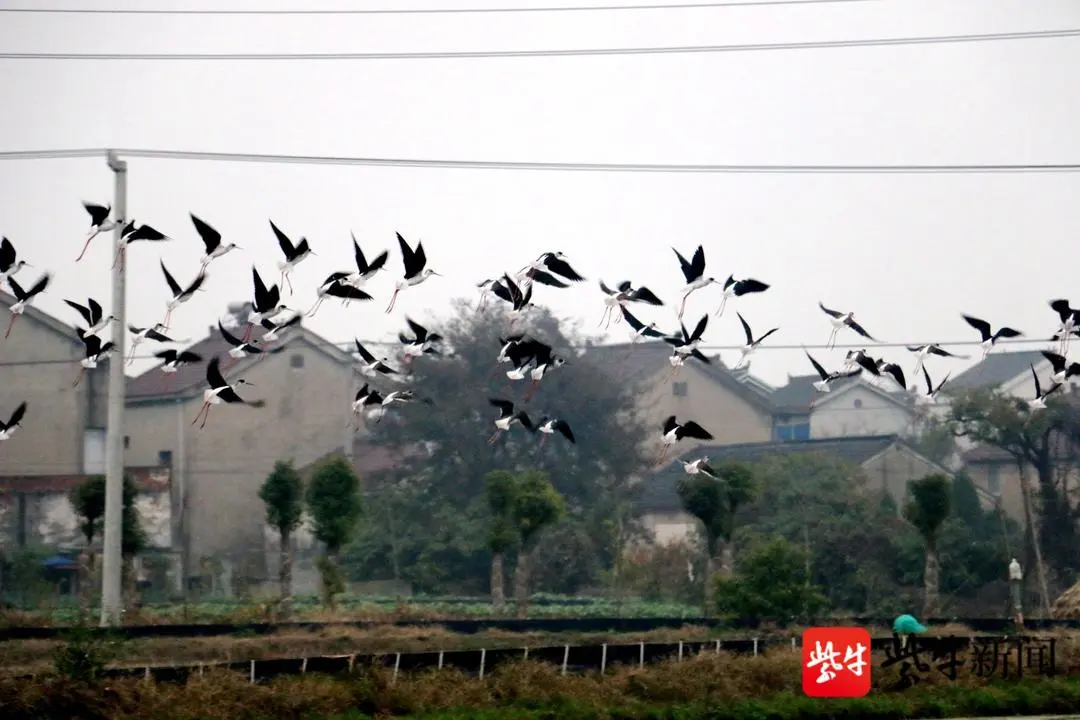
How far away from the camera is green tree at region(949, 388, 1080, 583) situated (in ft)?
147

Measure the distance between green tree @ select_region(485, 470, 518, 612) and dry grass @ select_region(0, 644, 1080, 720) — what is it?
12538mm

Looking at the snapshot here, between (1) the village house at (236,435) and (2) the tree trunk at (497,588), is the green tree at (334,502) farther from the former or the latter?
(1) the village house at (236,435)

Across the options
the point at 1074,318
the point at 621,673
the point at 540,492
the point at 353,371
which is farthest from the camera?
the point at 353,371

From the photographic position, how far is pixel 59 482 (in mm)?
43031

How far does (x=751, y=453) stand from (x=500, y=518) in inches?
699

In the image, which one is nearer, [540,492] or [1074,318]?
[1074,318]

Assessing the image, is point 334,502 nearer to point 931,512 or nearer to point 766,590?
point 766,590

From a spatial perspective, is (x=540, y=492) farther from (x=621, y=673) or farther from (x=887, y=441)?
(x=887, y=441)

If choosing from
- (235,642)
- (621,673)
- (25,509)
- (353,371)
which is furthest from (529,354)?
(353,371)

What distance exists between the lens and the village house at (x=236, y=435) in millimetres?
45188

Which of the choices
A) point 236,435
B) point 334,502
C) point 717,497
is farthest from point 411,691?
point 236,435

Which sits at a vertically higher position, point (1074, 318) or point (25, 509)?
point (1074, 318)

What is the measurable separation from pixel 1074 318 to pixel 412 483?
2919 cm

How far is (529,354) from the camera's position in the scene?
2405 cm
